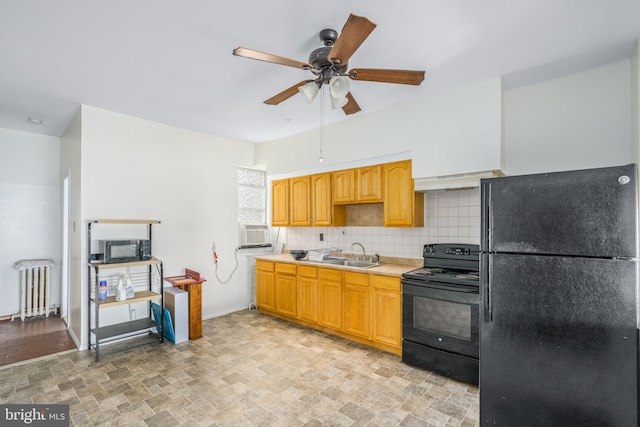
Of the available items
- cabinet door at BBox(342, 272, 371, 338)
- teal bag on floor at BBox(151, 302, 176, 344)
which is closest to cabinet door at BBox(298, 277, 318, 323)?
cabinet door at BBox(342, 272, 371, 338)

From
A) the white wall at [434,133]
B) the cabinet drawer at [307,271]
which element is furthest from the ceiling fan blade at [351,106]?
the cabinet drawer at [307,271]

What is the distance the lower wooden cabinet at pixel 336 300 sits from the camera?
3.30 m

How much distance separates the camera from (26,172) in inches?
179

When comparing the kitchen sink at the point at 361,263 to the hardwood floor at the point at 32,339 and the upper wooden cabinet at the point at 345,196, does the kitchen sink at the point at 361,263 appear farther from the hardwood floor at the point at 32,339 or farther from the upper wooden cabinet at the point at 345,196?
the hardwood floor at the point at 32,339

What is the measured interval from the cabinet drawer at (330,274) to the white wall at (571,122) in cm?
210

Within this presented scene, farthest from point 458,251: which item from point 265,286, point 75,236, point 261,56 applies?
point 75,236

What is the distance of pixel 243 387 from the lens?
8.82ft

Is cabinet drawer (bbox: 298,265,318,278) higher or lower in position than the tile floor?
higher

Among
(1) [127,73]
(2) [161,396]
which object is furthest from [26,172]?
(2) [161,396]

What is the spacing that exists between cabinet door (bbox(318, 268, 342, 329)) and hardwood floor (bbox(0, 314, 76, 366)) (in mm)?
2821

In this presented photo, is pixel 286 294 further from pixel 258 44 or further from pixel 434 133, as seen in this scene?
pixel 258 44

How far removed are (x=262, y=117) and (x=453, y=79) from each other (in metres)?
2.17

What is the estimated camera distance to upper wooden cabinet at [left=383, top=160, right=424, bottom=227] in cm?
343

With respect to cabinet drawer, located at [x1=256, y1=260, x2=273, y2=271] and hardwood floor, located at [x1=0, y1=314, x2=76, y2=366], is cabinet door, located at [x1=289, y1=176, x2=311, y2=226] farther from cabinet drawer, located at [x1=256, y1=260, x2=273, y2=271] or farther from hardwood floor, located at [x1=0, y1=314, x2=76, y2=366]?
hardwood floor, located at [x1=0, y1=314, x2=76, y2=366]
